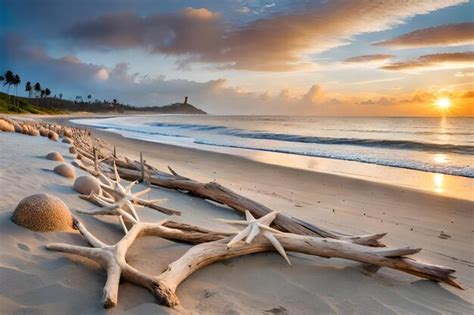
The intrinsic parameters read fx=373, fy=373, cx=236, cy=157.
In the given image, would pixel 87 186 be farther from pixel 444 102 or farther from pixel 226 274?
pixel 444 102

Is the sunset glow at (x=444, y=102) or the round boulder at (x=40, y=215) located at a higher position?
Result: the sunset glow at (x=444, y=102)

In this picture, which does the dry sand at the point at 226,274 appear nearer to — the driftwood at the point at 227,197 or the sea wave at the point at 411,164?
the driftwood at the point at 227,197

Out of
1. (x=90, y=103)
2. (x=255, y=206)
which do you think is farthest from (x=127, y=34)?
(x=90, y=103)

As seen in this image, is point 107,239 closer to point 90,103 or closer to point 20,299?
point 20,299

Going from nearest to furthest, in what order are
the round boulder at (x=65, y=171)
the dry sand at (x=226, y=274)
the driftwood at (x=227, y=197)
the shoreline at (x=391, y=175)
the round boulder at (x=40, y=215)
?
the dry sand at (x=226, y=274)
the round boulder at (x=40, y=215)
the driftwood at (x=227, y=197)
the round boulder at (x=65, y=171)
the shoreline at (x=391, y=175)

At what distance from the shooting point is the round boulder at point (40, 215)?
3.47 meters

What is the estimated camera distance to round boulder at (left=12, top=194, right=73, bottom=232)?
347 cm

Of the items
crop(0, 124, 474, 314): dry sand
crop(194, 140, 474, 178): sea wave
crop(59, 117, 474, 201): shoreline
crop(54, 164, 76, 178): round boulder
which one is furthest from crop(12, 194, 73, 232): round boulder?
crop(194, 140, 474, 178): sea wave

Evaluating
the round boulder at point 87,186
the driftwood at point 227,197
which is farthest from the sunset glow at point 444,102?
the round boulder at point 87,186

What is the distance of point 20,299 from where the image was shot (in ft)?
8.26

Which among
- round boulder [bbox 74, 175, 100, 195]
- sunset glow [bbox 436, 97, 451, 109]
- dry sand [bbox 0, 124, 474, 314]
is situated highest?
sunset glow [bbox 436, 97, 451, 109]

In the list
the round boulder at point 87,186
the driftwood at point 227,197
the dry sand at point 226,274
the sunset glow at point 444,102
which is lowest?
the dry sand at point 226,274

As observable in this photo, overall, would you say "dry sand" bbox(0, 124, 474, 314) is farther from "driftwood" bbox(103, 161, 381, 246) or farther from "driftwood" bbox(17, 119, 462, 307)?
"driftwood" bbox(103, 161, 381, 246)

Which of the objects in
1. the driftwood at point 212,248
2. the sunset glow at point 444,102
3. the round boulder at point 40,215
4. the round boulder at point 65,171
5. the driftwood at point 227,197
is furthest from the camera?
the sunset glow at point 444,102
